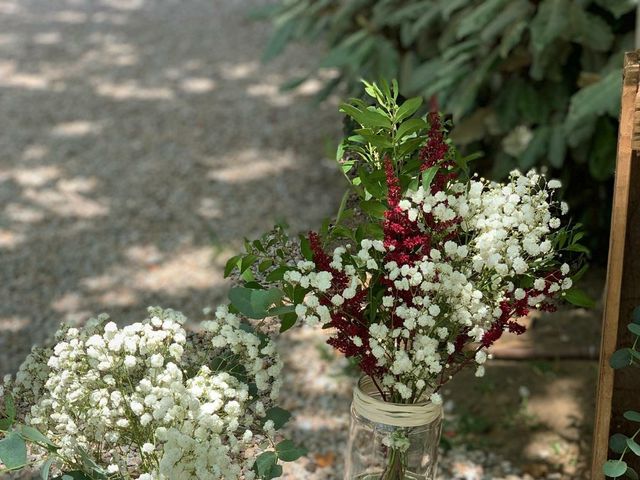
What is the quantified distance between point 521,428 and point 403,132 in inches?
63.7

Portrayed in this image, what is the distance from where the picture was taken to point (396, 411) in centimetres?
170

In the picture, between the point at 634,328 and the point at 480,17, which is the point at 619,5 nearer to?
the point at 480,17

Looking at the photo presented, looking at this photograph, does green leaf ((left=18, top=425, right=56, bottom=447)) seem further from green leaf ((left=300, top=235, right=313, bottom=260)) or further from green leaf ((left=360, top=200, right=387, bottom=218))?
green leaf ((left=360, top=200, right=387, bottom=218))

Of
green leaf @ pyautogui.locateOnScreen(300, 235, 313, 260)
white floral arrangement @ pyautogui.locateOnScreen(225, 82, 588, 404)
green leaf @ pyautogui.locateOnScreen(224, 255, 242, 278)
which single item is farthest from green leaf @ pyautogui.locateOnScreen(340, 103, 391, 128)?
green leaf @ pyautogui.locateOnScreen(224, 255, 242, 278)

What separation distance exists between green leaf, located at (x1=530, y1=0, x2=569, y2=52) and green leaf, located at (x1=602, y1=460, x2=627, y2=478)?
71.6 inches

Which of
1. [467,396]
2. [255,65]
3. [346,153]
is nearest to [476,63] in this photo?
[467,396]

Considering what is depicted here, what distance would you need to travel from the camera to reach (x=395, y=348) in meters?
1.62

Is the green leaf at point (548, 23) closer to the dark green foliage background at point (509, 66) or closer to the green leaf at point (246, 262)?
the dark green foliage background at point (509, 66)

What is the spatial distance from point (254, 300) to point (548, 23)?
2080mm

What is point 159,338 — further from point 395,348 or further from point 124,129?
point 124,129

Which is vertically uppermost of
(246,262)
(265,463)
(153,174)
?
(246,262)

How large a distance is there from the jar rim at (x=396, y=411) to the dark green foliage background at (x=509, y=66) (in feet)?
4.86

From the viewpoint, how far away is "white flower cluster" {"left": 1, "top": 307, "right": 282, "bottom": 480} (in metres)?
1.53

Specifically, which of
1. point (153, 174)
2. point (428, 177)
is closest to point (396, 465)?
point (428, 177)
